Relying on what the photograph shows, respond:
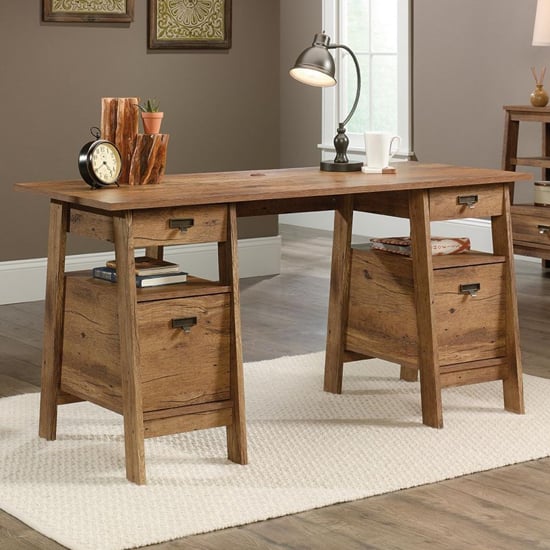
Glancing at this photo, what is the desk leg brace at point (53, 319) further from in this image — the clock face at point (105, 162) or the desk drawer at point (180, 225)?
the desk drawer at point (180, 225)

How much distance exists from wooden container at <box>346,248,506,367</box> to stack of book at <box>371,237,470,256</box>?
3 cm

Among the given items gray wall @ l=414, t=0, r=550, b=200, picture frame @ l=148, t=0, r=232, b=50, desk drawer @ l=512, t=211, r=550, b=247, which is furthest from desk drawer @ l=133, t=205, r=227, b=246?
gray wall @ l=414, t=0, r=550, b=200

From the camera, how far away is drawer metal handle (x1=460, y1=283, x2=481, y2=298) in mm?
3392

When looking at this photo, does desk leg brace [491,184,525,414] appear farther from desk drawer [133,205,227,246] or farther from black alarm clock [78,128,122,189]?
black alarm clock [78,128,122,189]

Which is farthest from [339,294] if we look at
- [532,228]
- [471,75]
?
[471,75]

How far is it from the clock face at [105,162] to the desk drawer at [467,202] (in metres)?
0.93

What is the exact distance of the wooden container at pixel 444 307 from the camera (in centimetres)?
337

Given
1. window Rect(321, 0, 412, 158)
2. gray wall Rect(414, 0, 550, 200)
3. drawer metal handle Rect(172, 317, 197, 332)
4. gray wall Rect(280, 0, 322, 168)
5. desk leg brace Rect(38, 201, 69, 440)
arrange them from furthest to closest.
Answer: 1. gray wall Rect(280, 0, 322, 168)
2. window Rect(321, 0, 412, 158)
3. gray wall Rect(414, 0, 550, 200)
4. desk leg brace Rect(38, 201, 69, 440)
5. drawer metal handle Rect(172, 317, 197, 332)

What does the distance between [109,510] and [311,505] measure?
18.6 inches

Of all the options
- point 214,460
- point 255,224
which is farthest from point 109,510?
point 255,224

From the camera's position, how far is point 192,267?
5.90 meters

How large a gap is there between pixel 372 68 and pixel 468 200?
4154mm

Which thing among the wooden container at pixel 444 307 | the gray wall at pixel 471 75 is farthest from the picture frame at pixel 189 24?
the wooden container at pixel 444 307

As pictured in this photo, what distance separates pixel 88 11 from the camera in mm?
5328
